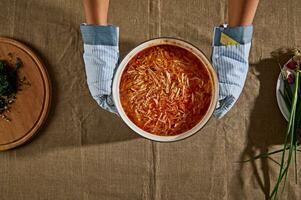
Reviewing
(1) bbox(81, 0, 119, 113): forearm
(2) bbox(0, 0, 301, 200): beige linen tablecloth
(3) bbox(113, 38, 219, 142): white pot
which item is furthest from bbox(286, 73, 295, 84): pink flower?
(1) bbox(81, 0, 119, 113): forearm

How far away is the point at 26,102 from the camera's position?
1.08 metres

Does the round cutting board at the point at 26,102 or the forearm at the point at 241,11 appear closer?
the forearm at the point at 241,11

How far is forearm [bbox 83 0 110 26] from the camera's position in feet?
2.74

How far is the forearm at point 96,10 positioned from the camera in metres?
0.84

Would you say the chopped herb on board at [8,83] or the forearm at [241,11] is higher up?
the forearm at [241,11]

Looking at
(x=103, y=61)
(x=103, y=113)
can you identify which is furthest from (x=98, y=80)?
(x=103, y=113)

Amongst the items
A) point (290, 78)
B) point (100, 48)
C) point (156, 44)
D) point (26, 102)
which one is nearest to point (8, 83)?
point (26, 102)

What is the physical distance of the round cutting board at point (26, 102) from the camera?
3.54 feet

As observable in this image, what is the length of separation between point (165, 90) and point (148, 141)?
0.35 m

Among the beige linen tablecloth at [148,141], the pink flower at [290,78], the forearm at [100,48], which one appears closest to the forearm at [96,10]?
the forearm at [100,48]

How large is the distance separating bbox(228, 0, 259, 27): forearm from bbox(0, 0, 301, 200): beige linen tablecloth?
0.24m

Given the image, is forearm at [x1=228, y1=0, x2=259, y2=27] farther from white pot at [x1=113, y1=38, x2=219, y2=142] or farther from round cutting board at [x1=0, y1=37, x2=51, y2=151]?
round cutting board at [x1=0, y1=37, x2=51, y2=151]

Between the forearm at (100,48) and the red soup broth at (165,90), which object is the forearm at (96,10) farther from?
the red soup broth at (165,90)

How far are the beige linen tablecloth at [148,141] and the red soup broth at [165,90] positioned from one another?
1.02 feet
